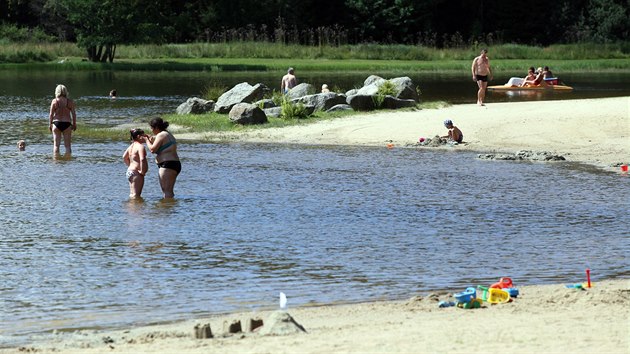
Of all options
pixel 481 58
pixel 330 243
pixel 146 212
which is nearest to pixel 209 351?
pixel 330 243

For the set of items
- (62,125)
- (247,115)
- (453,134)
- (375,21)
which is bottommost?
(453,134)

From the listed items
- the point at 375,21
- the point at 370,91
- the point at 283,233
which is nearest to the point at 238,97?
the point at 370,91

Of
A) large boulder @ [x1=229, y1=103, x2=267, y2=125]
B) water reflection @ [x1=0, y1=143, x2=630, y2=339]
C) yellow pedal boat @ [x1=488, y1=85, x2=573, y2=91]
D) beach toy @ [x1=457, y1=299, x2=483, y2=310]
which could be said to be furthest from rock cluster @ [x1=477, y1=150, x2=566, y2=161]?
yellow pedal boat @ [x1=488, y1=85, x2=573, y2=91]

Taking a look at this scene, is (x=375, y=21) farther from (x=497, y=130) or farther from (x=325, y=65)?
(x=497, y=130)

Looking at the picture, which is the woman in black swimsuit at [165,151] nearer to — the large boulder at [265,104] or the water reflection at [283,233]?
the water reflection at [283,233]

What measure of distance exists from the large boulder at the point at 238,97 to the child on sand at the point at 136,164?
577 inches

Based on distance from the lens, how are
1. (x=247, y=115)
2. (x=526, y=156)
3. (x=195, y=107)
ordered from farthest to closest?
(x=195, y=107)
(x=247, y=115)
(x=526, y=156)

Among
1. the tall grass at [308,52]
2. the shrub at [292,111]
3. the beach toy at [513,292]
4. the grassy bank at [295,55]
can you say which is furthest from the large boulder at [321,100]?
the tall grass at [308,52]

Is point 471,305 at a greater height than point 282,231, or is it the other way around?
point 471,305

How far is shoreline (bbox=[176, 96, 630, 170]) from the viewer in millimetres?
25970

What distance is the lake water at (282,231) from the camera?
12023 millimetres

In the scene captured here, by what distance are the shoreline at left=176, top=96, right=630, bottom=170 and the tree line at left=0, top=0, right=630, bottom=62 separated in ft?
149

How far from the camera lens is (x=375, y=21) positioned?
8206cm

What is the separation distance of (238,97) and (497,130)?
9438mm
